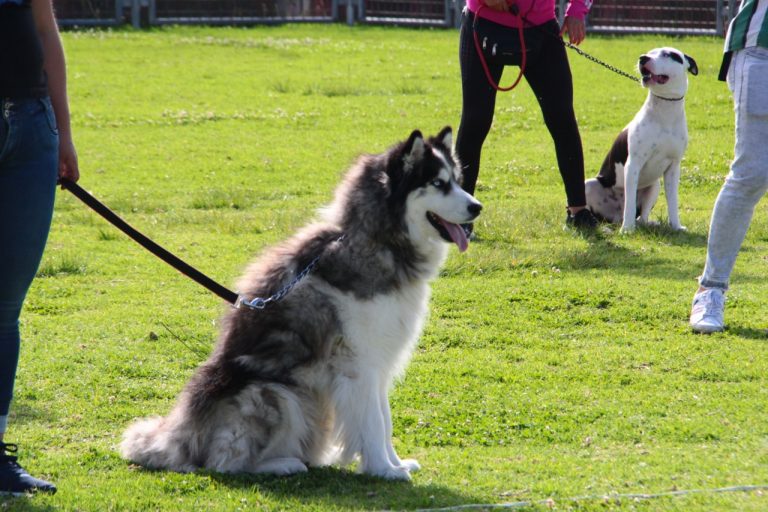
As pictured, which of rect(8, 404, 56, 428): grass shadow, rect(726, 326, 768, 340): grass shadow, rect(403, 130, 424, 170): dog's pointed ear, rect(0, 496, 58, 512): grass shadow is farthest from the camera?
rect(726, 326, 768, 340): grass shadow

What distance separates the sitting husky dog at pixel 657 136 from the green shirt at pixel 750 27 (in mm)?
2868

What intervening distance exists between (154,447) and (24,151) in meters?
1.47

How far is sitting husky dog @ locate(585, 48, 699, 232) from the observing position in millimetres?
9070

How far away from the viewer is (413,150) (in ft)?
15.4

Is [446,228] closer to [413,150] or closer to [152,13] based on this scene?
[413,150]

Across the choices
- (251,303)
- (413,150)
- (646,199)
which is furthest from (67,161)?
(646,199)

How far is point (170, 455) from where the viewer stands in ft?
15.2

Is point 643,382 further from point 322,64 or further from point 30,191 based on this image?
point 322,64

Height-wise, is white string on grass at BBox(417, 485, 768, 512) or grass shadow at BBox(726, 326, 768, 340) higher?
white string on grass at BBox(417, 485, 768, 512)

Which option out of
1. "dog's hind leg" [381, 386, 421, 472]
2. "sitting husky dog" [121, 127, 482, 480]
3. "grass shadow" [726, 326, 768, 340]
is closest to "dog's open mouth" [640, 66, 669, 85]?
"grass shadow" [726, 326, 768, 340]

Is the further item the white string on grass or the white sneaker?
the white sneaker

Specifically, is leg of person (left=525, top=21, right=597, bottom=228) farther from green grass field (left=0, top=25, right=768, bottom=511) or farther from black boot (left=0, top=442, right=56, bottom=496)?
black boot (left=0, top=442, right=56, bottom=496)

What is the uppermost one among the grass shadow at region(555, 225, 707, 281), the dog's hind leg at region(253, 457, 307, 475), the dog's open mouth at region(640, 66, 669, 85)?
the dog's open mouth at region(640, 66, 669, 85)

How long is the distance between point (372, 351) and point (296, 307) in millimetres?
385
